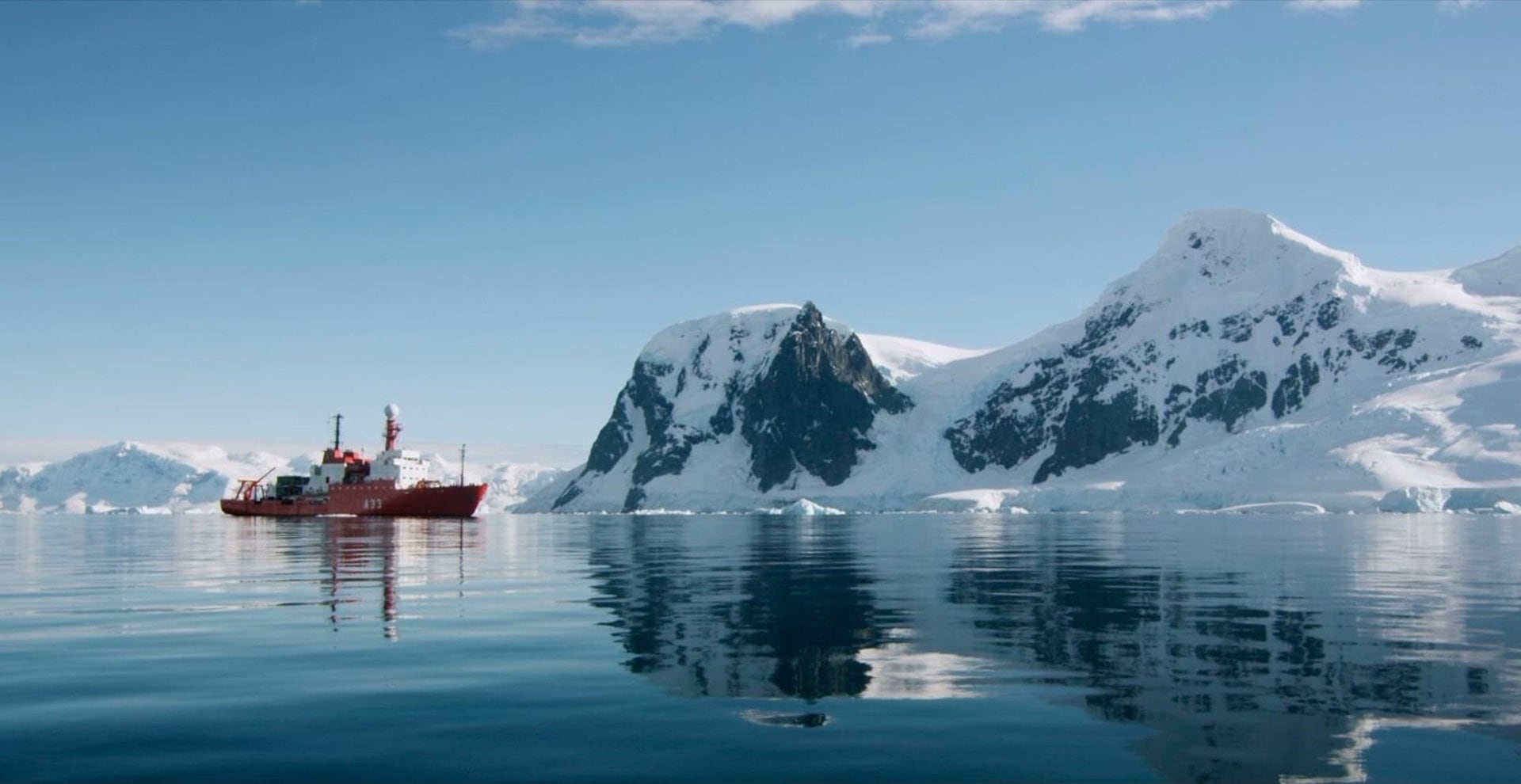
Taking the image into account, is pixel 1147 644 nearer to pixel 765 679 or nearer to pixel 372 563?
pixel 765 679

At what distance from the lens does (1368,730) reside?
15008 millimetres

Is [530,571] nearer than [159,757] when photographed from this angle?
No

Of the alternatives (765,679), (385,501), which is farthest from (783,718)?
(385,501)

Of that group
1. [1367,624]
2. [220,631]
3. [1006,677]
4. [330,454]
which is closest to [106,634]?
[220,631]

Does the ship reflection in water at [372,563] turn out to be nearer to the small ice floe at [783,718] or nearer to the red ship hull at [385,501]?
the small ice floe at [783,718]

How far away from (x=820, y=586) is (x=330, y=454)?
475ft

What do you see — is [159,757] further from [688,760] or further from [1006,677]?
[1006,677]

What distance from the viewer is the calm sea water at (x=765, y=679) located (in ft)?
44.9

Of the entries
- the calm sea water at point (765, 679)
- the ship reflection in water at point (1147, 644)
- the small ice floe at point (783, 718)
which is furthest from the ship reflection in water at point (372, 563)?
the small ice floe at point (783, 718)

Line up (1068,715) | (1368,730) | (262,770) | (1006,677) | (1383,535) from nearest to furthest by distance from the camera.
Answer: (262,770) < (1368,730) < (1068,715) < (1006,677) < (1383,535)

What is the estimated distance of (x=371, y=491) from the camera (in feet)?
516

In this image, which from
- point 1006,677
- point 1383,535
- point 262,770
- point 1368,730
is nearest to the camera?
point 262,770

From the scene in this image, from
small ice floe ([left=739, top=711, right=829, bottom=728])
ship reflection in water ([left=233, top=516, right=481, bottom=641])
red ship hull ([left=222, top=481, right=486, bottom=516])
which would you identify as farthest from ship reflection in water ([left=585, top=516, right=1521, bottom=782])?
red ship hull ([left=222, top=481, right=486, bottom=516])

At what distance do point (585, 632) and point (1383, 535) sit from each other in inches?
3169
